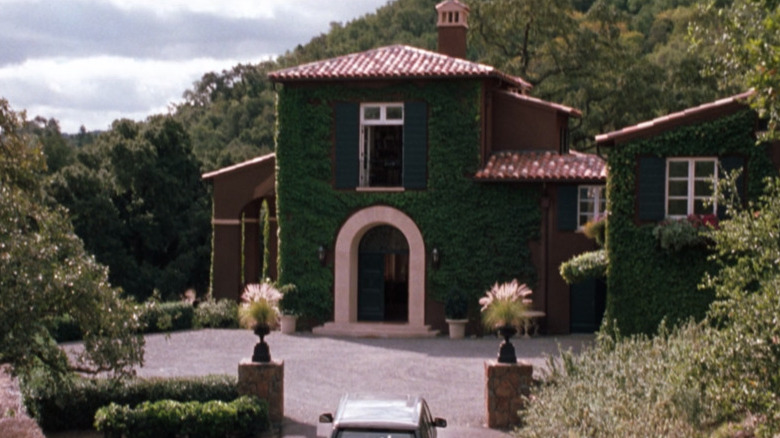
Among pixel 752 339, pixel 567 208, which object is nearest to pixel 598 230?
pixel 567 208

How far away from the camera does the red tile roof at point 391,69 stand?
2692 cm

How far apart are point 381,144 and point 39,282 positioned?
56.0ft

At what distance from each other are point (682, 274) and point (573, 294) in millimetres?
4761

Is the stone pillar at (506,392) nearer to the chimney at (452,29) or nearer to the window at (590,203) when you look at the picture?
the window at (590,203)

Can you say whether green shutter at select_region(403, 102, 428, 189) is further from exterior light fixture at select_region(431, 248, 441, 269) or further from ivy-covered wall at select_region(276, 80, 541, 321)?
exterior light fixture at select_region(431, 248, 441, 269)

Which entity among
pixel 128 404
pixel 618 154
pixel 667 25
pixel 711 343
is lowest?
pixel 128 404

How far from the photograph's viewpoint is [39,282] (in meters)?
12.5

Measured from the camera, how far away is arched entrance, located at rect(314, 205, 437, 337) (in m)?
27.6

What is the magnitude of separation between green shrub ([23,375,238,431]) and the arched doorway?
11.3m

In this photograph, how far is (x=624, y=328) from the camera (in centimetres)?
2338

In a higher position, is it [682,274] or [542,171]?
[542,171]

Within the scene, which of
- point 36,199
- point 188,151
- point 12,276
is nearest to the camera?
point 12,276

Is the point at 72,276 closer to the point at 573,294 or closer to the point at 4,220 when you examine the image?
the point at 4,220

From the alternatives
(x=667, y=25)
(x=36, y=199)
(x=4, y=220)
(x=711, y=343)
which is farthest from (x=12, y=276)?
(x=667, y=25)
